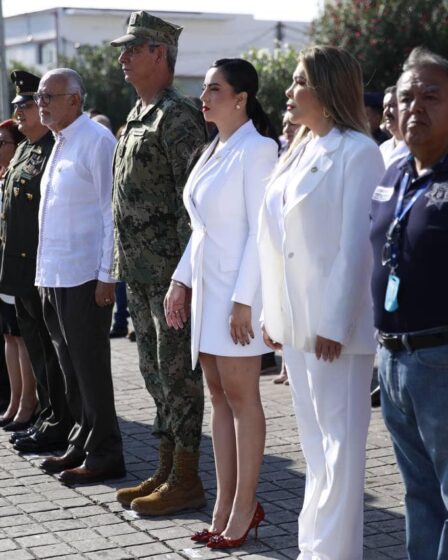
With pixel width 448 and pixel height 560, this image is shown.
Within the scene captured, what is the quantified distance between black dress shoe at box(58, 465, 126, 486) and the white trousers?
1970 millimetres

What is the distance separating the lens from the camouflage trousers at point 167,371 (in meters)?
5.55

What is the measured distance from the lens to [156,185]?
552 cm

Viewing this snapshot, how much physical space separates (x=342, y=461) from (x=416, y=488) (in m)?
0.57

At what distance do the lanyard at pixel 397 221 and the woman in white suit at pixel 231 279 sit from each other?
1.22 meters

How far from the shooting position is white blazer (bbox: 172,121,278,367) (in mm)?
4852

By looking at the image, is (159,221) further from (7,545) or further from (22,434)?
(22,434)

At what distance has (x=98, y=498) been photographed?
19.3 ft

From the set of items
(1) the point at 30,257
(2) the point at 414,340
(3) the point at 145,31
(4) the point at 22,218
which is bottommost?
(1) the point at 30,257

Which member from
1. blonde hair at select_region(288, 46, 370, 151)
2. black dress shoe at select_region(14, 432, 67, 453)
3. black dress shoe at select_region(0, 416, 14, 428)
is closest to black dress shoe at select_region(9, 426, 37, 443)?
black dress shoe at select_region(14, 432, 67, 453)

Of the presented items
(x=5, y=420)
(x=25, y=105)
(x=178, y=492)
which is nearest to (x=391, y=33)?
(x=25, y=105)

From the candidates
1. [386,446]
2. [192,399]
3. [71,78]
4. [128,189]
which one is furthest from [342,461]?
[71,78]

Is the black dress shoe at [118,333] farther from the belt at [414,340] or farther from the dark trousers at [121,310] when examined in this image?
the belt at [414,340]

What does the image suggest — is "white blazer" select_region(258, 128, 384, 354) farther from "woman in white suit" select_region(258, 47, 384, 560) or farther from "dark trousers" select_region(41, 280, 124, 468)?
"dark trousers" select_region(41, 280, 124, 468)

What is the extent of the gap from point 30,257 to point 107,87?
38117 mm
